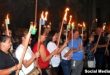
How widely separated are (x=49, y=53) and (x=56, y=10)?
338 inches

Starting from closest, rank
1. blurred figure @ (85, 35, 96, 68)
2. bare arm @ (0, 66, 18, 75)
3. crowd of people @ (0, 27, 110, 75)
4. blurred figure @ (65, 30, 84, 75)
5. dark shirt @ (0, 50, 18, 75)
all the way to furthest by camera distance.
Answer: bare arm @ (0, 66, 18, 75) → dark shirt @ (0, 50, 18, 75) → crowd of people @ (0, 27, 110, 75) → blurred figure @ (65, 30, 84, 75) → blurred figure @ (85, 35, 96, 68)

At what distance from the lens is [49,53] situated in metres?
9.33

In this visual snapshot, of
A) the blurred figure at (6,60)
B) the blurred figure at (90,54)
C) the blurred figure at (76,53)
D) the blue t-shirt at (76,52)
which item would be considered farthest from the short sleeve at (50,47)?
the blurred figure at (6,60)

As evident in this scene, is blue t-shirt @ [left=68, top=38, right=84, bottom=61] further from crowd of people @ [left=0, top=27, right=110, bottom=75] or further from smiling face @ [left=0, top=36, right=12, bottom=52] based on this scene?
smiling face @ [left=0, top=36, right=12, bottom=52]

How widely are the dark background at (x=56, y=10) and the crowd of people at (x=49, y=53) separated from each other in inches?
125

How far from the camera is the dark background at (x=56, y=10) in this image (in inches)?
634

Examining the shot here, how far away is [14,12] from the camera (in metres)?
16.1

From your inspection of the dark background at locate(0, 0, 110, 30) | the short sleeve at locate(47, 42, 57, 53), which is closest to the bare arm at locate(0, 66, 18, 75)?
the short sleeve at locate(47, 42, 57, 53)

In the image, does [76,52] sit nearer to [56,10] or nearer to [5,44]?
[5,44]

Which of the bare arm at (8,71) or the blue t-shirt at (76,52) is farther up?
the bare arm at (8,71)

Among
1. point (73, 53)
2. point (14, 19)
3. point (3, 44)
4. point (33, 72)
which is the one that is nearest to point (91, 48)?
point (73, 53)

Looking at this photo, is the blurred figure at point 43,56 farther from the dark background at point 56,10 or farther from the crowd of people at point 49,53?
the dark background at point 56,10

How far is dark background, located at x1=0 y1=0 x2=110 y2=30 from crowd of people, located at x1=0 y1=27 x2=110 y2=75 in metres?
3.16

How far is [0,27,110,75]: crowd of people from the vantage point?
6641mm
